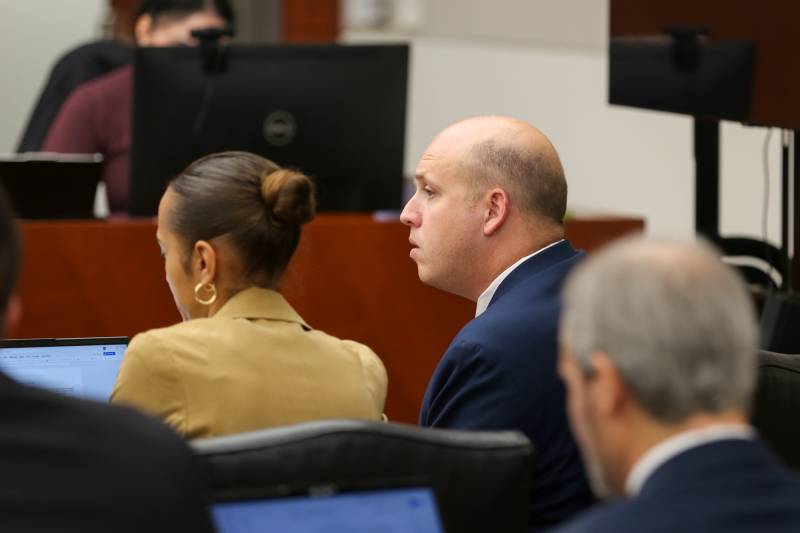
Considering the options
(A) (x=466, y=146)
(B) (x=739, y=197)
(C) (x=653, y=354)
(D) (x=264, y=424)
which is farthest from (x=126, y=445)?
(B) (x=739, y=197)

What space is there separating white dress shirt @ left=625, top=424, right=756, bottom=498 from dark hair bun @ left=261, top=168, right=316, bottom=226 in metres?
1.15

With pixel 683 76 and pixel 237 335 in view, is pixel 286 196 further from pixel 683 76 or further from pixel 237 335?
pixel 683 76

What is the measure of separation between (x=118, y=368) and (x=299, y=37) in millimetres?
4637

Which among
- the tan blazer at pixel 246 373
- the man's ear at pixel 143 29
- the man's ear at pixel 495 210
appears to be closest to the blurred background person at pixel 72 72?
the man's ear at pixel 143 29

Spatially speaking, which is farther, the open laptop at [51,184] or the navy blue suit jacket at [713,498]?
the open laptop at [51,184]

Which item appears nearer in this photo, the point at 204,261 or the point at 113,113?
the point at 204,261

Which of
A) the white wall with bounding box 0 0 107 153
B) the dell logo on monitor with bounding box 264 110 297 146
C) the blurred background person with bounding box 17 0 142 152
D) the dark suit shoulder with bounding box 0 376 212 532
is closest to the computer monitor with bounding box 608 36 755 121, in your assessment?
the dell logo on monitor with bounding box 264 110 297 146

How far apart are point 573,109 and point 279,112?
82.6 inches

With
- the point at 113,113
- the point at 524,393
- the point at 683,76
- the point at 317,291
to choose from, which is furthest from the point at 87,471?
the point at 113,113

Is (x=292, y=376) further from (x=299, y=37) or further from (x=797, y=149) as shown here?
(x=299, y=37)

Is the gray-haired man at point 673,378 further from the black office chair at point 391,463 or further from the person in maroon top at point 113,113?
the person in maroon top at point 113,113

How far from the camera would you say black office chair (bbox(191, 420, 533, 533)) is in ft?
4.97

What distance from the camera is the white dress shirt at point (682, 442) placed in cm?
129

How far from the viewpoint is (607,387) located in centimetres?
132
